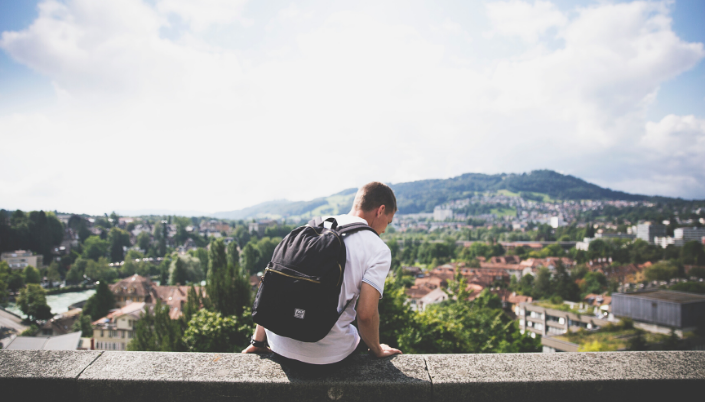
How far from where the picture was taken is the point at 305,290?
1.88 meters

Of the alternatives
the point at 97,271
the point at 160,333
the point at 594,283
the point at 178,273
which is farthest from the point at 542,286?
the point at 97,271

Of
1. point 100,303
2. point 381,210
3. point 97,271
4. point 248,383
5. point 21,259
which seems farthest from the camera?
point 21,259

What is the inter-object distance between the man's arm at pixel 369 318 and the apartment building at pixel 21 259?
92509 mm

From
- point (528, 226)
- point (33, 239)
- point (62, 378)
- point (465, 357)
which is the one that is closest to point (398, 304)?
point (465, 357)

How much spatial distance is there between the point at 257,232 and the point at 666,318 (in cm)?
12285

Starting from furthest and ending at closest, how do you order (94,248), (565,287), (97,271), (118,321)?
1. (94,248)
2. (97,271)
3. (565,287)
4. (118,321)

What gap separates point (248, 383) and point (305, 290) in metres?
0.49

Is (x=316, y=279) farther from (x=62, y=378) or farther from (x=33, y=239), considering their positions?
(x=33, y=239)

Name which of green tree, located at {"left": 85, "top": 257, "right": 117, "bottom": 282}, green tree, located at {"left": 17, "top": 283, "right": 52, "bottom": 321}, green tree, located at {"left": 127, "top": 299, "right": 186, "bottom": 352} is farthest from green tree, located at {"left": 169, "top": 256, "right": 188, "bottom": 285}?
green tree, located at {"left": 127, "top": 299, "right": 186, "bottom": 352}

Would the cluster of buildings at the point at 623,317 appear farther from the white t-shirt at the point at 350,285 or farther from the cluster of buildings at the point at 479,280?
the white t-shirt at the point at 350,285

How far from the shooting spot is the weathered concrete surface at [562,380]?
5.91ft

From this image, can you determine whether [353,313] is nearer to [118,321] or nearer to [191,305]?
[191,305]

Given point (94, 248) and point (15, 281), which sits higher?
point (94, 248)

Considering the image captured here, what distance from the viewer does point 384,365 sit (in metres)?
2.04
